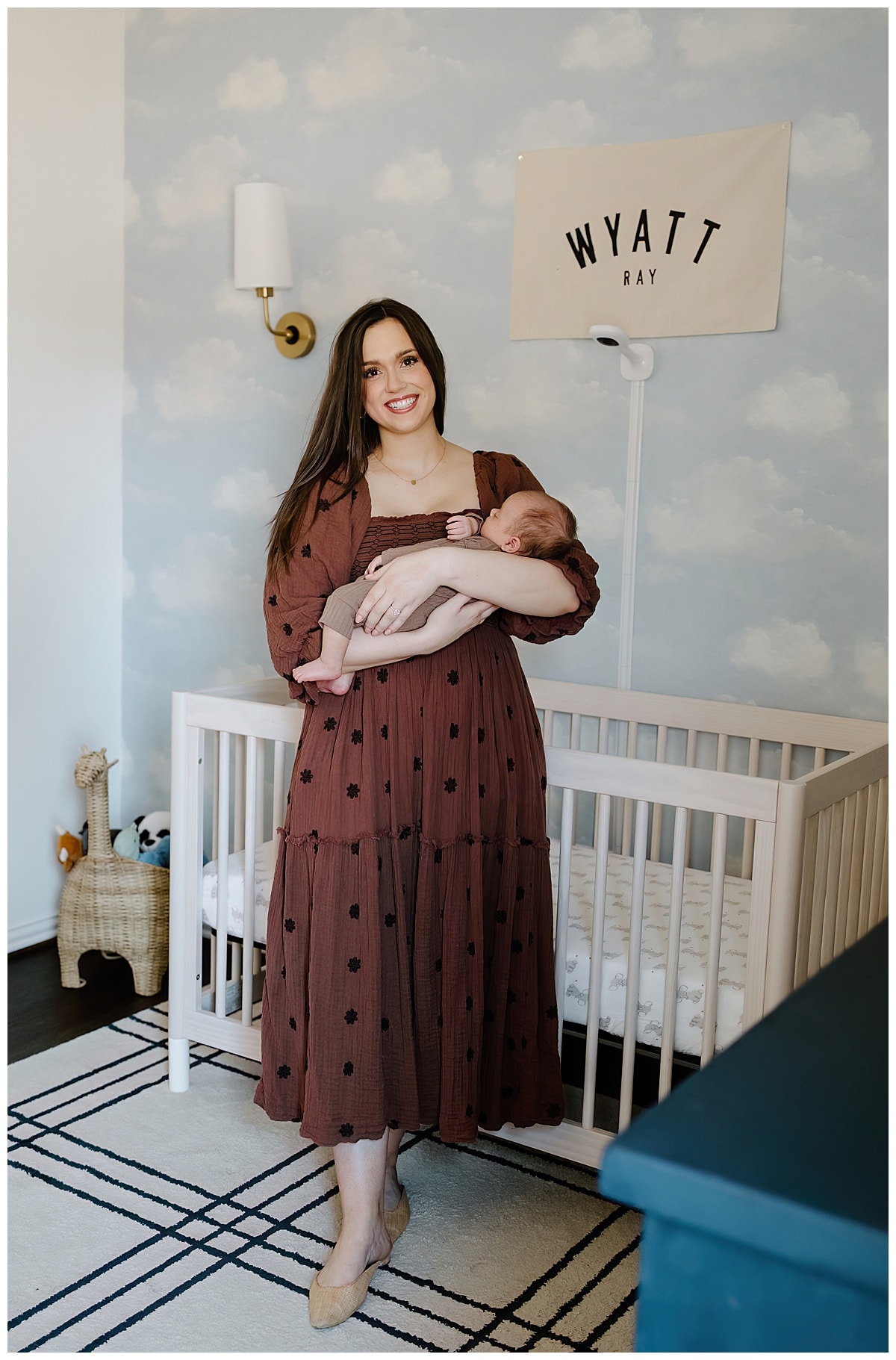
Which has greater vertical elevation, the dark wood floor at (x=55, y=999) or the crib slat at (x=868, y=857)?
the crib slat at (x=868, y=857)

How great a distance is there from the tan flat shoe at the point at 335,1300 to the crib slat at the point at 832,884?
2.72 ft

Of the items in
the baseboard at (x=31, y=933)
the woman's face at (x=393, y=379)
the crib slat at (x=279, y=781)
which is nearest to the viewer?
the woman's face at (x=393, y=379)

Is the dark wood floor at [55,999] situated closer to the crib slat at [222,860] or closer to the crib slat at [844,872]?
the crib slat at [222,860]

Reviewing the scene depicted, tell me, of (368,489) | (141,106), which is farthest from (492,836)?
(141,106)

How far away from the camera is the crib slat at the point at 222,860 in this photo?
2252 millimetres

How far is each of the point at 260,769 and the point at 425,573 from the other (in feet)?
2.37

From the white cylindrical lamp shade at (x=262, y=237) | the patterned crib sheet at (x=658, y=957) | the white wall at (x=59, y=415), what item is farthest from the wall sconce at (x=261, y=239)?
the patterned crib sheet at (x=658, y=957)

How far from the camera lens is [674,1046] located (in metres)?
1.83

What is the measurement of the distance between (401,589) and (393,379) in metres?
0.33

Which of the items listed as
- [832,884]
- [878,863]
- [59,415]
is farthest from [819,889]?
[59,415]

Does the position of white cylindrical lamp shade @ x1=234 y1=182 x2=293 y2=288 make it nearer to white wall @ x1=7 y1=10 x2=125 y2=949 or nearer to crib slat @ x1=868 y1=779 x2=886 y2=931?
white wall @ x1=7 y1=10 x2=125 y2=949

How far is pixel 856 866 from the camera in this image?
1896 millimetres

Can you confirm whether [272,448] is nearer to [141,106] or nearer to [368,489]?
[141,106]

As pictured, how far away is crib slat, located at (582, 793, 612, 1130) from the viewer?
1806 mm
